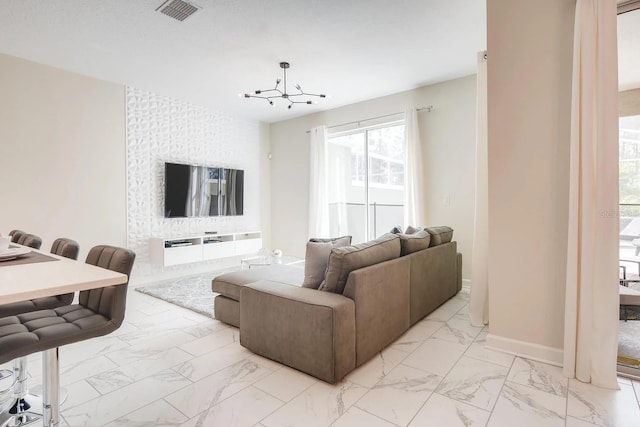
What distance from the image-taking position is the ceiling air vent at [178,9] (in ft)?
8.55

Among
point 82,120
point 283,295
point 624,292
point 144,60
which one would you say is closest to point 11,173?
point 82,120

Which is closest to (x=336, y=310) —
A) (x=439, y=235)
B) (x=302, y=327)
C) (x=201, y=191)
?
(x=302, y=327)

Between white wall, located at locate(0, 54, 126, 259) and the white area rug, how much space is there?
0.82m

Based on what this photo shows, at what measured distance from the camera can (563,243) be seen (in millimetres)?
2205

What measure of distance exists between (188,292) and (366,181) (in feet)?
10.1

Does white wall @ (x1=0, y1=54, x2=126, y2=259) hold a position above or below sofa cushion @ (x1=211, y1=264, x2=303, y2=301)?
above

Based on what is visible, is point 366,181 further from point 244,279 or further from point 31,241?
point 31,241

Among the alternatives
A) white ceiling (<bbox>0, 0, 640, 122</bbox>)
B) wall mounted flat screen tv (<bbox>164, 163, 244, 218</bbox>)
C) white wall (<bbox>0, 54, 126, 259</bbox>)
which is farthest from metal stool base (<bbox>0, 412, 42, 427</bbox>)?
wall mounted flat screen tv (<bbox>164, 163, 244, 218</bbox>)

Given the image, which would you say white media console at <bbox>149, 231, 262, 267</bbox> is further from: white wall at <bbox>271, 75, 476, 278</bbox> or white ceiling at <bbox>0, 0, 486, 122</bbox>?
white wall at <bbox>271, 75, 476, 278</bbox>

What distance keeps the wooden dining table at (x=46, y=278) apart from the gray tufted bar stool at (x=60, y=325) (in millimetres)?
172

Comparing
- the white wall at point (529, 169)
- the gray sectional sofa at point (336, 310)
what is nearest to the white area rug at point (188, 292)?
the gray sectional sofa at point (336, 310)

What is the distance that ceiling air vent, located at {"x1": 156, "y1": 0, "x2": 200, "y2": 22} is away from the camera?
261cm

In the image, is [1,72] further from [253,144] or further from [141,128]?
[253,144]

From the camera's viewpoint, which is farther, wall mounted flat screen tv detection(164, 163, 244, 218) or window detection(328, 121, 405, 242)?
window detection(328, 121, 405, 242)
